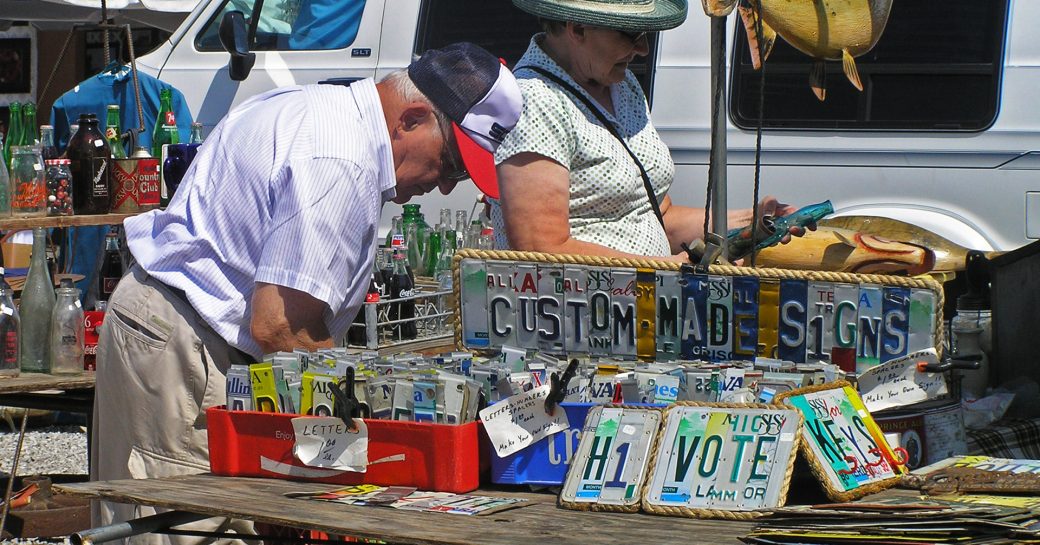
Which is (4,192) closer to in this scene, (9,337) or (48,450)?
(9,337)

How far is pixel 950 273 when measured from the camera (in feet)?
10.8

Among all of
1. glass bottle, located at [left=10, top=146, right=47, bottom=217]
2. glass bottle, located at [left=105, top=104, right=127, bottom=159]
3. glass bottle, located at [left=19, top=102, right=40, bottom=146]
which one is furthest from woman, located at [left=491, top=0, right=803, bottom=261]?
glass bottle, located at [left=19, top=102, right=40, bottom=146]

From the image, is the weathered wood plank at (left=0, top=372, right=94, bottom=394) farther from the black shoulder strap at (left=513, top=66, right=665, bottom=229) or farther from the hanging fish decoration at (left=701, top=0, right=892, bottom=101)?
the hanging fish decoration at (left=701, top=0, right=892, bottom=101)

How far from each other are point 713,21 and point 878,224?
186cm

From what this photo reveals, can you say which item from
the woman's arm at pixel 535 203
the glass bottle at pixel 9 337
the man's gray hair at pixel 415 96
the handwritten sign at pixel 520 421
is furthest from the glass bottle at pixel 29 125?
the handwritten sign at pixel 520 421

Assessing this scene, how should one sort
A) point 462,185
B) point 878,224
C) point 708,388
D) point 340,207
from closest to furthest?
point 708,388 → point 340,207 → point 878,224 → point 462,185

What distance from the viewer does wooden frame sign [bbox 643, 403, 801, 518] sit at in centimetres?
191

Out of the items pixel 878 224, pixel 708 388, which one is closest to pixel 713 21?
pixel 708 388

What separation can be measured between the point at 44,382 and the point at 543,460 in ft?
6.10

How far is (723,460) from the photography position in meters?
1.96

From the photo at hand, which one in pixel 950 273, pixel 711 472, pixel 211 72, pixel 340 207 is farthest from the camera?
pixel 211 72

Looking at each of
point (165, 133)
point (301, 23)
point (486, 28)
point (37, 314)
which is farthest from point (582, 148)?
point (301, 23)

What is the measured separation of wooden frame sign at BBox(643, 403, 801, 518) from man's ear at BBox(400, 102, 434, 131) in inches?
35.8

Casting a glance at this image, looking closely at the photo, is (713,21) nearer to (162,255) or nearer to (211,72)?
(162,255)
